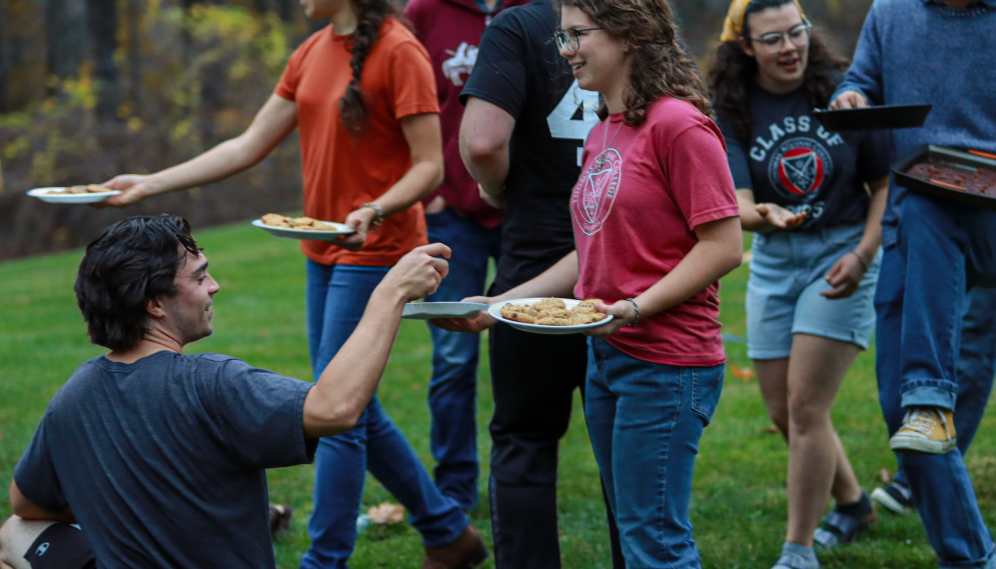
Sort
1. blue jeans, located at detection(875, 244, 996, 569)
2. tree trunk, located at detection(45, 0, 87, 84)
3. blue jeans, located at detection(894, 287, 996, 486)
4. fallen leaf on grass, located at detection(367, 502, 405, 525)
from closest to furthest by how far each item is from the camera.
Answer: blue jeans, located at detection(875, 244, 996, 569)
blue jeans, located at detection(894, 287, 996, 486)
fallen leaf on grass, located at detection(367, 502, 405, 525)
tree trunk, located at detection(45, 0, 87, 84)

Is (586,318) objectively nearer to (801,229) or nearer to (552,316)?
(552,316)

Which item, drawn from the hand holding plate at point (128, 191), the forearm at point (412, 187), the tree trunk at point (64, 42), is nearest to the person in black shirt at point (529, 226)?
the forearm at point (412, 187)

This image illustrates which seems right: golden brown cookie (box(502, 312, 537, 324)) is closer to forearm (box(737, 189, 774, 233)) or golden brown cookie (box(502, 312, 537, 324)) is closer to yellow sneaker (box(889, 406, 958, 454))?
forearm (box(737, 189, 774, 233))

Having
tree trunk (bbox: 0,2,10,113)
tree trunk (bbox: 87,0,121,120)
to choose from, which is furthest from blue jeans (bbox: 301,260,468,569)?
tree trunk (bbox: 0,2,10,113)

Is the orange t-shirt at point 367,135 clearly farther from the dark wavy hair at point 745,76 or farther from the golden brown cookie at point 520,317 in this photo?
the golden brown cookie at point 520,317

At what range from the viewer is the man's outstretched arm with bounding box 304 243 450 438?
2197 mm

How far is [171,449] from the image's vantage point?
7.32ft

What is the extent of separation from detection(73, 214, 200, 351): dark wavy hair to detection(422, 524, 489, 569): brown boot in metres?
1.92

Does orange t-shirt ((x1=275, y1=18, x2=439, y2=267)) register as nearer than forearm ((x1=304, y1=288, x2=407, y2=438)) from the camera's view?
No

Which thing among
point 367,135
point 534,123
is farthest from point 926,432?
point 367,135

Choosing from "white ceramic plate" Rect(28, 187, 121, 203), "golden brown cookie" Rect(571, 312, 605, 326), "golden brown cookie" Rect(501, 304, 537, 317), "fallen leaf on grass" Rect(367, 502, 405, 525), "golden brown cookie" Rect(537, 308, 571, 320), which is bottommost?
"fallen leaf on grass" Rect(367, 502, 405, 525)

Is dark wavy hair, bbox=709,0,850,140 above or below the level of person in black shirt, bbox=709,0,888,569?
above

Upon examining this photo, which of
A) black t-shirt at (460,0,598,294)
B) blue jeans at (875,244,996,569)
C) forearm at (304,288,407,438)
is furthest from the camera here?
blue jeans at (875,244,996,569)

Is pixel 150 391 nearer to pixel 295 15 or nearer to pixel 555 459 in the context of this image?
pixel 555 459
